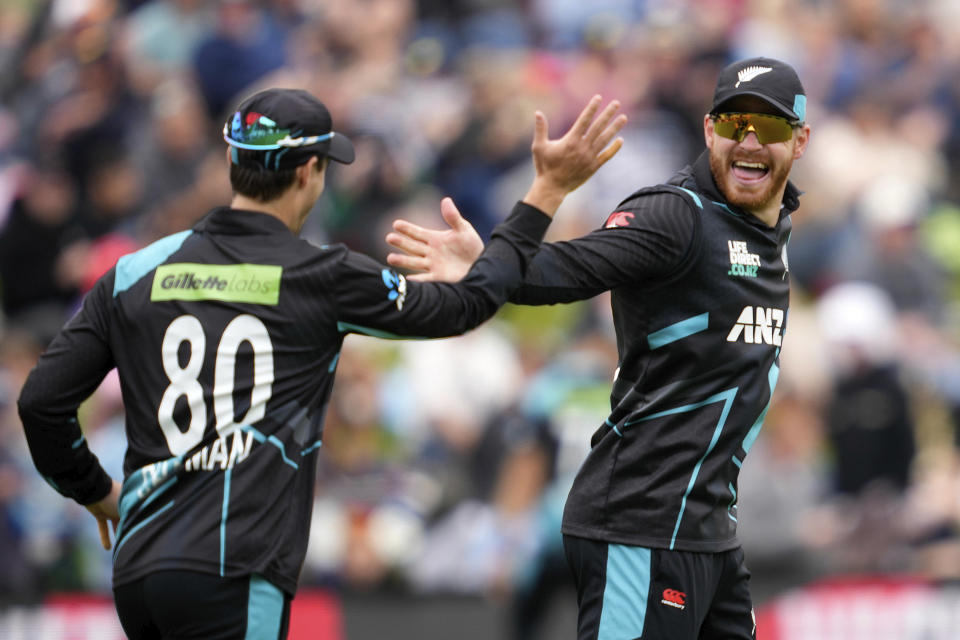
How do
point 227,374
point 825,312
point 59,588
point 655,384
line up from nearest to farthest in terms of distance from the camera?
point 227,374 → point 655,384 → point 59,588 → point 825,312

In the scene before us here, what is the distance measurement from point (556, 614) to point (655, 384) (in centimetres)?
451

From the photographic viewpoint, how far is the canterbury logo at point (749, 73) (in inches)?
201

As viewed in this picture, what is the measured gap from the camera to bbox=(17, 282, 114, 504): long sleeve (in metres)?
4.63

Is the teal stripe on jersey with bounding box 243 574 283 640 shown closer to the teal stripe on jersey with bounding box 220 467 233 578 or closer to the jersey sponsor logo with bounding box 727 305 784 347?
the teal stripe on jersey with bounding box 220 467 233 578

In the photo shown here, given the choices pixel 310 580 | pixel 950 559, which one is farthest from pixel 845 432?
pixel 310 580

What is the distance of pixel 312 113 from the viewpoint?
15.2 ft

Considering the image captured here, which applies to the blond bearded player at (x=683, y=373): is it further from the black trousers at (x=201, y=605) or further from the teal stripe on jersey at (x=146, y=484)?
the black trousers at (x=201, y=605)

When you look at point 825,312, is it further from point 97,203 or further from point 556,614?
point 97,203

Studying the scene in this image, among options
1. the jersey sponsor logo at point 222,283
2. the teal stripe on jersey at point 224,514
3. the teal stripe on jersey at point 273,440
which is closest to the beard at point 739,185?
the jersey sponsor logo at point 222,283

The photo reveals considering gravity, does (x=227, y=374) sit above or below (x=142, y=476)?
above

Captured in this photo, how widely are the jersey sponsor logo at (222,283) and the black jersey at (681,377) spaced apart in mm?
965

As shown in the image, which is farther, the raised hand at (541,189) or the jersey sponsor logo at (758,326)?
the jersey sponsor logo at (758,326)

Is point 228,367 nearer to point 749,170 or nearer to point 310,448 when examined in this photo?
point 310,448

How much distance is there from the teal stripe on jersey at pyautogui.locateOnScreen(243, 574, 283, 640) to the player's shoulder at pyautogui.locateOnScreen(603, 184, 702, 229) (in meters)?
1.60
